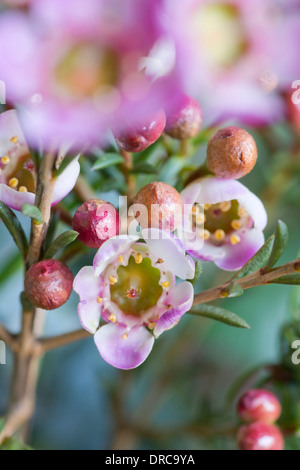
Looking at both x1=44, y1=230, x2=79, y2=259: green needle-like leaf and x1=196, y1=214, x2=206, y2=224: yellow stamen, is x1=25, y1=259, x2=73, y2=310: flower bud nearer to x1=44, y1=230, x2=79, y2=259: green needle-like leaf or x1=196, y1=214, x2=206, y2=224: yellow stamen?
x1=44, y1=230, x2=79, y2=259: green needle-like leaf

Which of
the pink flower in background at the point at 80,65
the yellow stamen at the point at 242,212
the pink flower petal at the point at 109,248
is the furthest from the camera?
the yellow stamen at the point at 242,212

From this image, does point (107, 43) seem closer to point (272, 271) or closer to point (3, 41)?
point (3, 41)

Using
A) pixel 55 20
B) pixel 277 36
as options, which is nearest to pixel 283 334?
pixel 277 36

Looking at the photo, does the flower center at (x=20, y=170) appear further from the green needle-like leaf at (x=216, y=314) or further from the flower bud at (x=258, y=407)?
the flower bud at (x=258, y=407)

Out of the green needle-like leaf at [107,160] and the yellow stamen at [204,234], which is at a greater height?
the green needle-like leaf at [107,160]

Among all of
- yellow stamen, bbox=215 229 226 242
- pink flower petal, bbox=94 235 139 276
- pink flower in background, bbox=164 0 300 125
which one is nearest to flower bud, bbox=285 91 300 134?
pink flower in background, bbox=164 0 300 125

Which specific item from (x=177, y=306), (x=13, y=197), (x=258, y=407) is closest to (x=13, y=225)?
(x=13, y=197)

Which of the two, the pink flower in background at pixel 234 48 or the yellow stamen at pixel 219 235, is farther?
the yellow stamen at pixel 219 235

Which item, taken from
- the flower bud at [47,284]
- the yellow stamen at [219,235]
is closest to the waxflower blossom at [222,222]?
the yellow stamen at [219,235]
